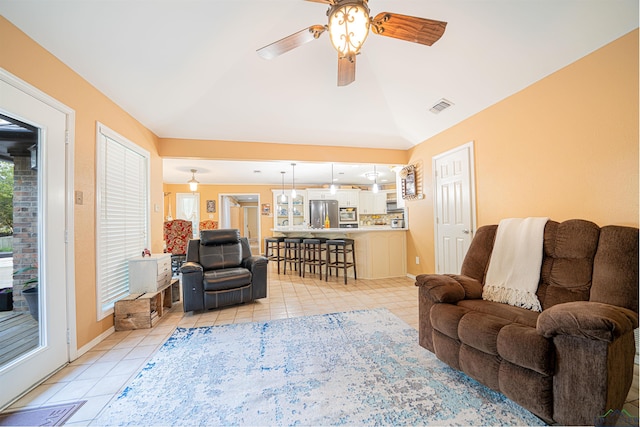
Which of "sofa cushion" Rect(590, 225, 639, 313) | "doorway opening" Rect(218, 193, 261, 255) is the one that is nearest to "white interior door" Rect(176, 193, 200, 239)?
"doorway opening" Rect(218, 193, 261, 255)

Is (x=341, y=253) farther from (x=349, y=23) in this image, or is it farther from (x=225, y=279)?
(x=349, y=23)

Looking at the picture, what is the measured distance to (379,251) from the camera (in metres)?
4.66

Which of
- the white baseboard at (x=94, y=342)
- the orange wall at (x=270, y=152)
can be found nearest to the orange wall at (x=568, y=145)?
the orange wall at (x=270, y=152)

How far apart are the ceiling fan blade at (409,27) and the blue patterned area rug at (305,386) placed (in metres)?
2.22

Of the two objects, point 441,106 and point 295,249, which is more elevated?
point 441,106

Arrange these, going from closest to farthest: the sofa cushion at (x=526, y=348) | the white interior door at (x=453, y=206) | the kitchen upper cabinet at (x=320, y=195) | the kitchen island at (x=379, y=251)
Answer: the sofa cushion at (x=526, y=348) → the white interior door at (x=453, y=206) → the kitchen island at (x=379, y=251) → the kitchen upper cabinet at (x=320, y=195)

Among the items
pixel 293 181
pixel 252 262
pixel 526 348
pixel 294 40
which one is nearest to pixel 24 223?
pixel 252 262

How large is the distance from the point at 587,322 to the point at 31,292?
3.22 metres

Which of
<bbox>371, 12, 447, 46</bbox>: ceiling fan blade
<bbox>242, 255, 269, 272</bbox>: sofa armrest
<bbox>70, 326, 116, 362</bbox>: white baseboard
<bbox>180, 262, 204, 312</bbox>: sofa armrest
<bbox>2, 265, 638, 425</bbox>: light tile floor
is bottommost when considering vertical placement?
<bbox>2, 265, 638, 425</bbox>: light tile floor

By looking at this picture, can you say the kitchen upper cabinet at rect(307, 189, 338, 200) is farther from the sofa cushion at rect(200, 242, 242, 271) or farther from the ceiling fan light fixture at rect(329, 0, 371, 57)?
the ceiling fan light fixture at rect(329, 0, 371, 57)

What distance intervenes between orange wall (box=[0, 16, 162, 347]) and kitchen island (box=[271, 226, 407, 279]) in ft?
11.0

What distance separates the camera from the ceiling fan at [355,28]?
55.5 inches

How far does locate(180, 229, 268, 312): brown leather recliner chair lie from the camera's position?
118 inches

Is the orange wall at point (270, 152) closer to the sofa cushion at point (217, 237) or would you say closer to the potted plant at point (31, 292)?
the sofa cushion at point (217, 237)
